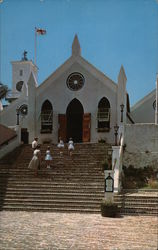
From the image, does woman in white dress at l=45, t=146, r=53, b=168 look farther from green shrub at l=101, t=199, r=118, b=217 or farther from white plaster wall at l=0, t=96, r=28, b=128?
white plaster wall at l=0, t=96, r=28, b=128

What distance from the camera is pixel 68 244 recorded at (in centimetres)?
795

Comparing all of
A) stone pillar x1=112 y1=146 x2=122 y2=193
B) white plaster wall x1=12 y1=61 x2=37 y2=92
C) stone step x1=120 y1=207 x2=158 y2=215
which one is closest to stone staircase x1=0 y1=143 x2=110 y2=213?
stone pillar x1=112 y1=146 x2=122 y2=193

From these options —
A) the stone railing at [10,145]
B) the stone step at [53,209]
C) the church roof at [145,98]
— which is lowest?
the stone step at [53,209]

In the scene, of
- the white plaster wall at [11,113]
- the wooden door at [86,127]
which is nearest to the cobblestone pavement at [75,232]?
the wooden door at [86,127]

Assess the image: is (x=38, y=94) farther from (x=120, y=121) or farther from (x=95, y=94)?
(x=120, y=121)

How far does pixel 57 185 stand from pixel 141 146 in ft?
20.3

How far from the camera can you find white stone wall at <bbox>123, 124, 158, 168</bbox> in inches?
733

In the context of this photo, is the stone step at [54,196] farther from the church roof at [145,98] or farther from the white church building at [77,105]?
the church roof at [145,98]

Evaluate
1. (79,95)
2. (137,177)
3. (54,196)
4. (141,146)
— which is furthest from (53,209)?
(79,95)

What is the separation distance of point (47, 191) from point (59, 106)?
1202cm

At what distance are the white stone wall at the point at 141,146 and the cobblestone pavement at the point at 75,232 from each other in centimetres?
694

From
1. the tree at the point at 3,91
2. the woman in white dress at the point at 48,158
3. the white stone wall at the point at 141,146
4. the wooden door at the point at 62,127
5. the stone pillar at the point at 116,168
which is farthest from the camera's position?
the tree at the point at 3,91

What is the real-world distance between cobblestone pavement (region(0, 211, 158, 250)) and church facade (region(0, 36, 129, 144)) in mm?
12689

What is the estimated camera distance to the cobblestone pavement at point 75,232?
786 cm
